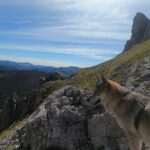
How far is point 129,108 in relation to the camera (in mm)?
17047

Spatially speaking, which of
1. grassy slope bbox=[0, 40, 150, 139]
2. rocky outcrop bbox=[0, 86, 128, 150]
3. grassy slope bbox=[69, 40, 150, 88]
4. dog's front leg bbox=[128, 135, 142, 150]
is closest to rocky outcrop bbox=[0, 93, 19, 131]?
grassy slope bbox=[0, 40, 150, 139]

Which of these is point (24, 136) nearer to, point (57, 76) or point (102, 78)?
point (102, 78)

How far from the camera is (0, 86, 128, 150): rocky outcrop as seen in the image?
30.1m

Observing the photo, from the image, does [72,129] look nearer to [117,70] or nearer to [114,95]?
[114,95]

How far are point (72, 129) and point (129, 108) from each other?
55.0ft

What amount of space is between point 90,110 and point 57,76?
96967 millimetres

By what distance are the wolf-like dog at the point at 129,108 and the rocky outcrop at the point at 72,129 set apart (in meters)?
10.5

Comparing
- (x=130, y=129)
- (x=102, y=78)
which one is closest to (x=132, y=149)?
(x=130, y=129)

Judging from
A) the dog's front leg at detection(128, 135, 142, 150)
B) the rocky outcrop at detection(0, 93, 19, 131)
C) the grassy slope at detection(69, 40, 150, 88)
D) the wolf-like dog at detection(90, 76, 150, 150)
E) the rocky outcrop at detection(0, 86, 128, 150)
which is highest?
the grassy slope at detection(69, 40, 150, 88)

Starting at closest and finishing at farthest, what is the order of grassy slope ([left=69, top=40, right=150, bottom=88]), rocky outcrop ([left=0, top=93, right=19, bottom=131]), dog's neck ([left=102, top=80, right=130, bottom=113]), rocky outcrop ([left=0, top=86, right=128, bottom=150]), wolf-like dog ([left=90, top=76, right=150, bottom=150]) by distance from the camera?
wolf-like dog ([left=90, top=76, right=150, bottom=150]) → dog's neck ([left=102, top=80, right=130, bottom=113]) → rocky outcrop ([left=0, top=86, right=128, bottom=150]) → grassy slope ([left=69, top=40, right=150, bottom=88]) → rocky outcrop ([left=0, top=93, right=19, bottom=131])

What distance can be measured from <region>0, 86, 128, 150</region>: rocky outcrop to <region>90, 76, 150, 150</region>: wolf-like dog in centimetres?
1054

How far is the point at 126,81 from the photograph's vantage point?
41.8m

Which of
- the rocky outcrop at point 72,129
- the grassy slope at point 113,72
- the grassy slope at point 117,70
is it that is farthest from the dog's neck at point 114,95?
the grassy slope at point 113,72

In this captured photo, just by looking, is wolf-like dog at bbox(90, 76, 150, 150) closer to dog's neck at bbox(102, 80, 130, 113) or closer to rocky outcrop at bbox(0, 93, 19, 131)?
dog's neck at bbox(102, 80, 130, 113)
